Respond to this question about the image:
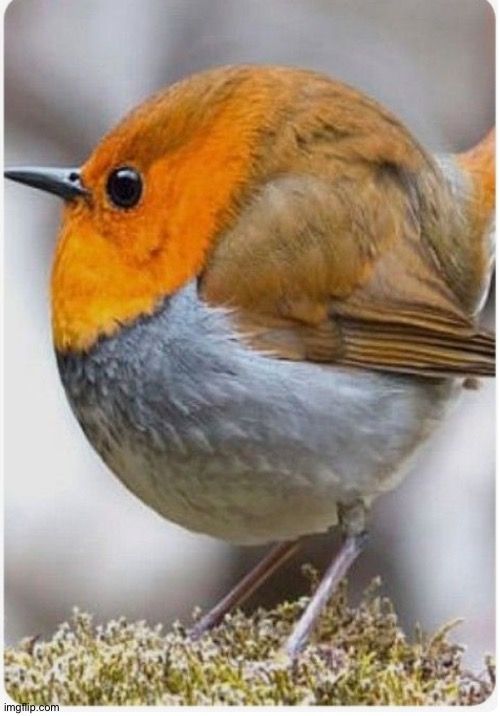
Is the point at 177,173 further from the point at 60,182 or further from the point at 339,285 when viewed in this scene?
the point at 339,285

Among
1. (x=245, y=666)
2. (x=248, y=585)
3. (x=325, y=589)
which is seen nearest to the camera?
(x=245, y=666)

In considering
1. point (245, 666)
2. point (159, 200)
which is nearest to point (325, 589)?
point (245, 666)

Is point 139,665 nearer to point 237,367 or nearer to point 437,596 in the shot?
point 237,367

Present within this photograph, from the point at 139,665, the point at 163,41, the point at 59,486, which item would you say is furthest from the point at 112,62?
the point at 139,665

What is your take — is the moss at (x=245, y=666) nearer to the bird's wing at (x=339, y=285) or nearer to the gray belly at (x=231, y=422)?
the gray belly at (x=231, y=422)

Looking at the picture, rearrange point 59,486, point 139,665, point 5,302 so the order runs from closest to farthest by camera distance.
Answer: point 139,665
point 5,302
point 59,486

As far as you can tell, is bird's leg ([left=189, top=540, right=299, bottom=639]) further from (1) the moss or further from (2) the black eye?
(2) the black eye

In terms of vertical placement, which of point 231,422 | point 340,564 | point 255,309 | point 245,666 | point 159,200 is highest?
point 159,200

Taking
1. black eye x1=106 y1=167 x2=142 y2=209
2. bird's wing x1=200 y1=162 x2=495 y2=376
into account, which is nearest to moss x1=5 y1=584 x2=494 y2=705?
bird's wing x1=200 y1=162 x2=495 y2=376
